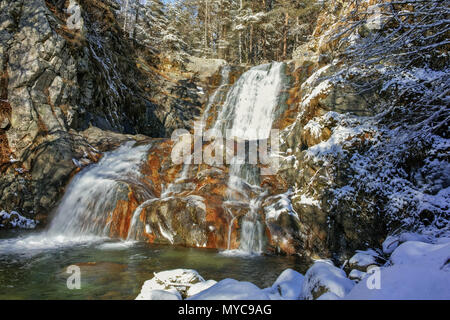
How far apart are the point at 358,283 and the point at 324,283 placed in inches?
21.1

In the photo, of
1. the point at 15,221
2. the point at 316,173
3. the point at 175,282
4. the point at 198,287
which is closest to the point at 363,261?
the point at 198,287

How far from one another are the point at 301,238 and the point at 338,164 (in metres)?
2.38

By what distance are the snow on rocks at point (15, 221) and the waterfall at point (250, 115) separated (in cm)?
724

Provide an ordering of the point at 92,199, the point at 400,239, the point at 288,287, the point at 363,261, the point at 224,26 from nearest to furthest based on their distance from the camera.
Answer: the point at 288,287 → the point at 363,261 → the point at 400,239 → the point at 92,199 → the point at 224,26

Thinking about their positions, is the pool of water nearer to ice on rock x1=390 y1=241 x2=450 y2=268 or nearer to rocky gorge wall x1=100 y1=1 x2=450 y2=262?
rocky gorge wall x1=100 y1=1 x2=450 y2=262

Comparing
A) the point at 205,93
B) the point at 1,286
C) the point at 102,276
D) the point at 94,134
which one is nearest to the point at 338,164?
the point at 102,276

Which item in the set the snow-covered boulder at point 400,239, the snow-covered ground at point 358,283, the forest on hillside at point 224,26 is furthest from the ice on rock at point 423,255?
the forest on hillside at point 224,26

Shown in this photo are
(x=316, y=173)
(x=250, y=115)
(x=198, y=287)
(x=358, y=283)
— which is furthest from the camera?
(x=250, y=115)

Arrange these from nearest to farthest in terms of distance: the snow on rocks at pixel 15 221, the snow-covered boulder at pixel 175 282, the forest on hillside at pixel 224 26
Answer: the snow-covered boulder at pixel 175 282 → the snow on rocks at pixel 15 221 → the forest on hillside at pixel 224 26

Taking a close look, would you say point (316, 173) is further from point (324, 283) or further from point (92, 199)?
point (92, 199)

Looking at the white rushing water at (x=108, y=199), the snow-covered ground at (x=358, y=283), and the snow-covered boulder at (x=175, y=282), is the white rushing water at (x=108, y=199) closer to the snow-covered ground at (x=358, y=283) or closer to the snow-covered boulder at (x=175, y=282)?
the snow-covered boulder at (x=175, y=282)

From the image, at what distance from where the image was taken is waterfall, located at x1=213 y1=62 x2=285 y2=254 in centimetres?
952

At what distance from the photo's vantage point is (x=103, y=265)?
18.9 feet

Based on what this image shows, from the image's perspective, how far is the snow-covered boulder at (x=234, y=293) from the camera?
2.60 m
